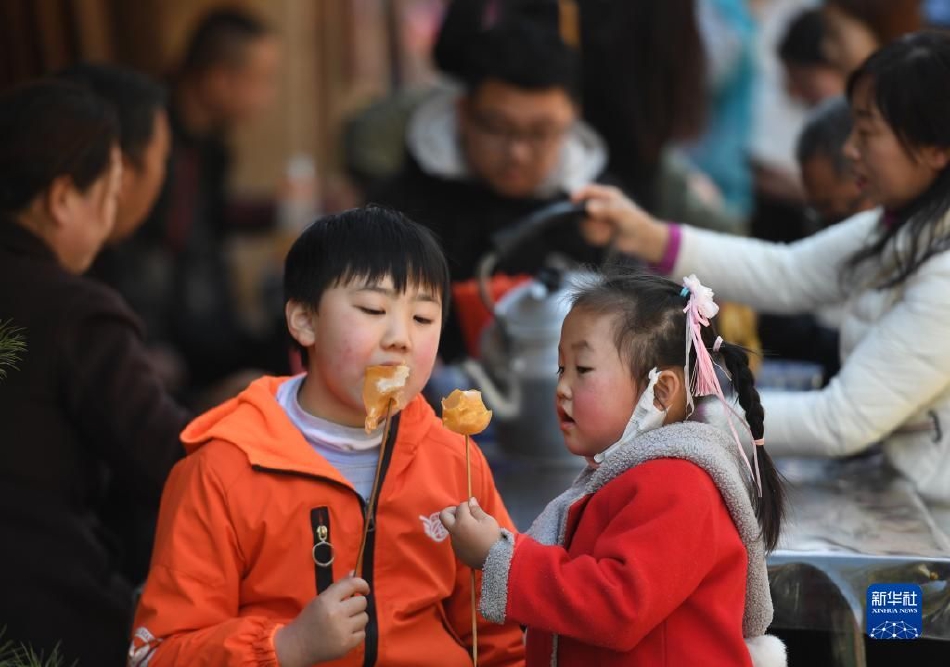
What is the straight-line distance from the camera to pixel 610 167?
14.7 ft

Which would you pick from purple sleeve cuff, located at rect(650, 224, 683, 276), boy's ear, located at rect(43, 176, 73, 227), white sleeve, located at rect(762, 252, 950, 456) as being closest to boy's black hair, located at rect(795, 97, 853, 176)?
purple sleeve cuff, located at rect(650, 224, 683, 276)

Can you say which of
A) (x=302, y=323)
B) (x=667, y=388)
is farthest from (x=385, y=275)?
(x=667, y=388)

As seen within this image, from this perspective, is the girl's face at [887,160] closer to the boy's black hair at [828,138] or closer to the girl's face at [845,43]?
the boy's black hair at [828,138]

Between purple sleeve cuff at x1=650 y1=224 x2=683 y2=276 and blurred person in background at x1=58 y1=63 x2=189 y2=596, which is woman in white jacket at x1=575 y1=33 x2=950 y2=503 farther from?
blurred person in background at x1=58 y1=63 x2=189 y2=596

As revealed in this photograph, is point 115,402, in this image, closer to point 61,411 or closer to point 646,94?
point 61,411

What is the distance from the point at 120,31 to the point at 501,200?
2.39 meters

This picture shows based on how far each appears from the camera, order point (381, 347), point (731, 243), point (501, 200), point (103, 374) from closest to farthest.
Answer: point (381, 347)
point (103, 374)
point (731, 243)
point (501, 200)

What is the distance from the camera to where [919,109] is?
2293 millimetres

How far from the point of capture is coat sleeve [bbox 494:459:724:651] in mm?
1635

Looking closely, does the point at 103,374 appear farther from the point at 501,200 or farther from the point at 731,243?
the point at 501,200

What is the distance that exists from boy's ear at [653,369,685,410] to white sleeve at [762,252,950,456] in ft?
2.03

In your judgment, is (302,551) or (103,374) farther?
(103,374)

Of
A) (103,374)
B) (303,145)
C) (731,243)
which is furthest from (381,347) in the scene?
(303,145)

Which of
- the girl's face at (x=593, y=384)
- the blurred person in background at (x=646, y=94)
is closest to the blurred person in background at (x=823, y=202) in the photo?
the blurred person in background at (x=646, y=94)
